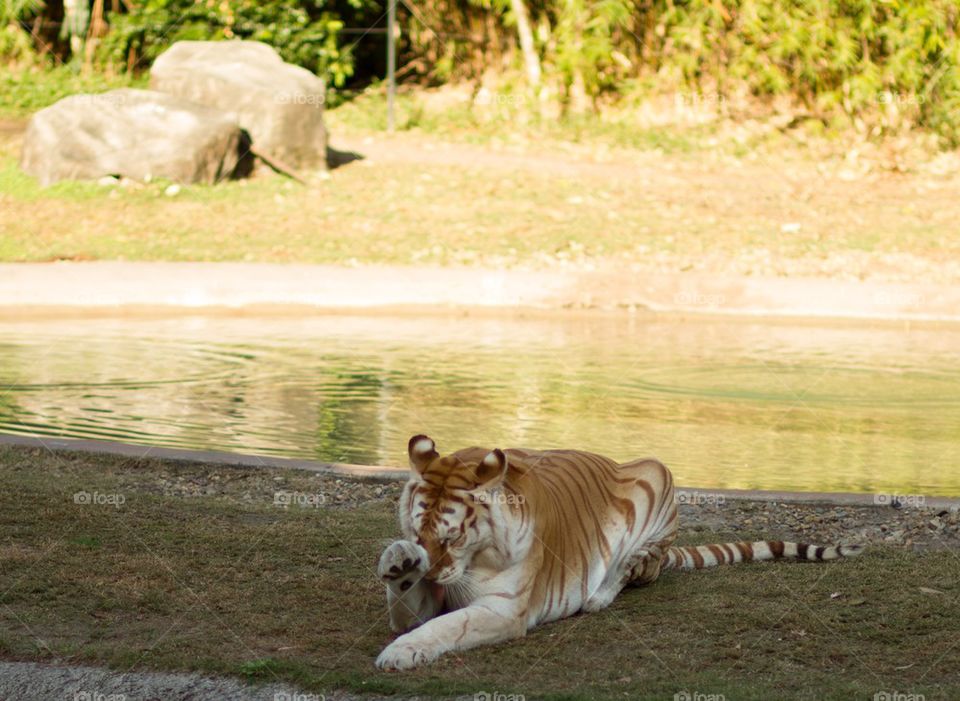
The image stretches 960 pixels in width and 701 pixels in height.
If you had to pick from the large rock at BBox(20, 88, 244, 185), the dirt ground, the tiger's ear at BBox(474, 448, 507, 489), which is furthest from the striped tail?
the large rock at BBox(20, 88, 244, 185)

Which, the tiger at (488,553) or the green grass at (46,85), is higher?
the green grass at (46,85)

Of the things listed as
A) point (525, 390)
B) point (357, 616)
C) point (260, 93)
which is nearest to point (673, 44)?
point (260, 93)

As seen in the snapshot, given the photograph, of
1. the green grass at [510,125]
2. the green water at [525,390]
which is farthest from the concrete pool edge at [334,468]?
the green grass at [510,125]

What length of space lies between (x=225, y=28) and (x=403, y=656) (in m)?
18.3

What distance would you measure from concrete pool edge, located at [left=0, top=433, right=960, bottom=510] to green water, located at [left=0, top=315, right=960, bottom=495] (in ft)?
2.52

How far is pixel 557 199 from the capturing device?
1797cm

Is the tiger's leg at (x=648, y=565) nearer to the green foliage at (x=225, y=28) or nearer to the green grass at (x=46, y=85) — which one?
the green grass at (x=46, y=85)

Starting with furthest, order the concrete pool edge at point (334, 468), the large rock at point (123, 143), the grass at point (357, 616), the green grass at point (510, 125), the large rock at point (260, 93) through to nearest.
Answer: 1. the green grass at point (510, 125)
2. the large rock at point (260, 93)
3. the large rock at point (123, 143)
4. the concrete pool edge at point (334, 468)
5. the grass at point (357, 616)

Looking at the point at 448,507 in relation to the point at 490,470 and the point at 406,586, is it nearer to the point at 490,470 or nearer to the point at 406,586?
the point at 490,470

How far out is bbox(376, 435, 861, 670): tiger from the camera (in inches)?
200

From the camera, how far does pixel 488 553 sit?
17.2 feet

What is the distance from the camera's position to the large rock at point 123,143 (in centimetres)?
1805

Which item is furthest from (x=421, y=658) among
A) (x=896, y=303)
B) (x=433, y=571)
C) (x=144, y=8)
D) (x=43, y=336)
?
(x=144, y=8)

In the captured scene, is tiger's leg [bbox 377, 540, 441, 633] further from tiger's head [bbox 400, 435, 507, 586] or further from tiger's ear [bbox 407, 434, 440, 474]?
A: tiger's ear [bbox 407, 434, 440, 474]
